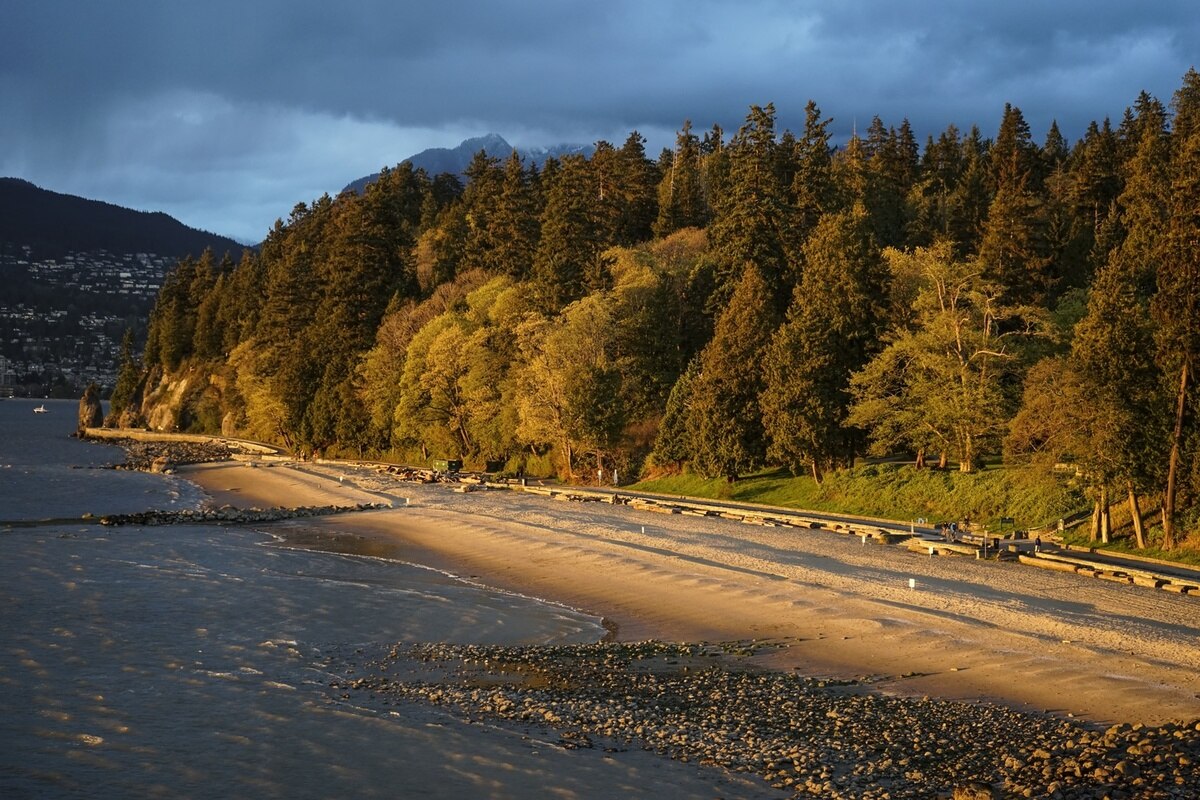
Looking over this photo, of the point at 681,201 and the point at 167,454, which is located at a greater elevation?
the point at 681,201

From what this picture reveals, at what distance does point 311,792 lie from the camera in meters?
15.2

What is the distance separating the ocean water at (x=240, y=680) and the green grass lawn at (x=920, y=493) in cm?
2187

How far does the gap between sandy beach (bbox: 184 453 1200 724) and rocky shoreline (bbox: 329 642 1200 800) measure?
149 cm

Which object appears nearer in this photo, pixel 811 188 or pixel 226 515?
pixel 226 515

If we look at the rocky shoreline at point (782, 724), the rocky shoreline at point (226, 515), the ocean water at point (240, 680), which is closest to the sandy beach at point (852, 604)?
the rocky shoreline at point (782, 724)

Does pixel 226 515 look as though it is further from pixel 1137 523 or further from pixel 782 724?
pixel 1137 523

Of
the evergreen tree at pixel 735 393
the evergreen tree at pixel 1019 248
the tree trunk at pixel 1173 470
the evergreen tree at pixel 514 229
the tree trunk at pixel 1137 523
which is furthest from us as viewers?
the evergreen tree at pixel 514 229

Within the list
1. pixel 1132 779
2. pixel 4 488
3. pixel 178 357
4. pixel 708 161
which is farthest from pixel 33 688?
pixel 178 357

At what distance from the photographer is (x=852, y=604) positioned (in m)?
27.2

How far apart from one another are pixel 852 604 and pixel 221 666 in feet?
54.2

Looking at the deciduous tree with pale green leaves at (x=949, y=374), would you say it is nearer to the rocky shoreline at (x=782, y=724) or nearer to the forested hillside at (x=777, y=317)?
the forested hillside at (x=777, y=317)

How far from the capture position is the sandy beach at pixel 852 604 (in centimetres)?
1986

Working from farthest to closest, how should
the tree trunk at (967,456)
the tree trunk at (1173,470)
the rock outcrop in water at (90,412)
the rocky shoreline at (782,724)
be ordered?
the rock outcrop in water at (90,412), the tree trunk at (967,456), the tree trunk at (1173,470), the rocky shoreline at (782,724)

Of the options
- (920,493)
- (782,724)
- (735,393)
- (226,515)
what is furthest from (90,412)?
(782,724)
